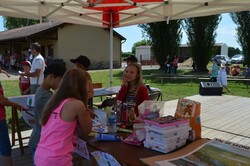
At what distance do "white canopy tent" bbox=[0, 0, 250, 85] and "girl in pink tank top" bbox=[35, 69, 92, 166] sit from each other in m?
2.48

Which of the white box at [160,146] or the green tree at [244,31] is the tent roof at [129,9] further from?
the green tree at [244,31]

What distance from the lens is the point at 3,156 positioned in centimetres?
306

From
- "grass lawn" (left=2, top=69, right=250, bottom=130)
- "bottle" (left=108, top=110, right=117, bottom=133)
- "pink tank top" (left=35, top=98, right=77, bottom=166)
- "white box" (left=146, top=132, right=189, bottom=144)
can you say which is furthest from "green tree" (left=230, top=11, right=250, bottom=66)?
"pink tank top" (left=35, top=98, right=77, bottom=166)

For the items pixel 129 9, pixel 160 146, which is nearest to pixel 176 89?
pixel 129 9

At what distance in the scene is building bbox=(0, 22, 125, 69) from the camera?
85.6 feet

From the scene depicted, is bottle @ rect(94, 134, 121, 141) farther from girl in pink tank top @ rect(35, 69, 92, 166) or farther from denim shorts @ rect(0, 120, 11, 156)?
denim shorts @ rect(0, 120, 11, 156)

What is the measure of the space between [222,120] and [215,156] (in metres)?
5.11

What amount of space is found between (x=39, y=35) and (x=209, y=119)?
69.3 ft

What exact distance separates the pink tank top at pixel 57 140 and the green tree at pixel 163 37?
23238 mm

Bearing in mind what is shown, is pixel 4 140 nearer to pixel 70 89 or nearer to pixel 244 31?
pixel 70 89

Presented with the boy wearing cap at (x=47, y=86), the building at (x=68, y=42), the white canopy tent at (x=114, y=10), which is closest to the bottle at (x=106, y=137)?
the boy wearing cap at (x=47, y=86)

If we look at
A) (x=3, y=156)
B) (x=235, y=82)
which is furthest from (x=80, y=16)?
(x=235, y=82)

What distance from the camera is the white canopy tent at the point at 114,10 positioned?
4.79 metres

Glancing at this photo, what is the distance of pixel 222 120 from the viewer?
6.55m
